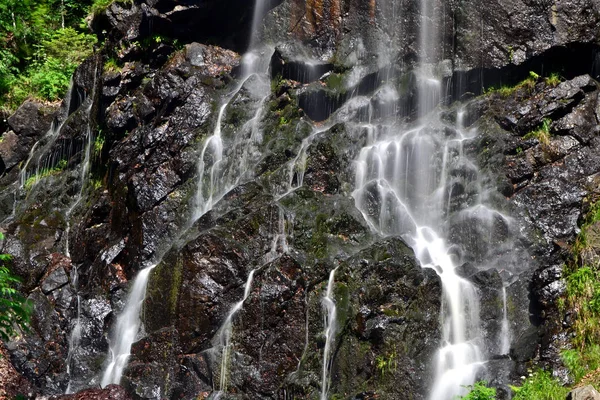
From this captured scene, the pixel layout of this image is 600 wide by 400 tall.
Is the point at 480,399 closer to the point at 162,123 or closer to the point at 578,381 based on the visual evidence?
the point at 578,381

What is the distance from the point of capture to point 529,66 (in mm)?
17766

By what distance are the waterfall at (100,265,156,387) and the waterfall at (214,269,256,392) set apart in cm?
228

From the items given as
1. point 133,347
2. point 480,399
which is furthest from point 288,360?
point 480,399

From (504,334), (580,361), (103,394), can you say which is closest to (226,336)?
(103,394)

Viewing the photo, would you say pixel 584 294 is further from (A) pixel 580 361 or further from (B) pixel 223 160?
(B) pixel 223 160

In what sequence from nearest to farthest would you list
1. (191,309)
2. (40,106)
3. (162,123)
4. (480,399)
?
(480,399)
(191,309)
(162,123)
(40,106)

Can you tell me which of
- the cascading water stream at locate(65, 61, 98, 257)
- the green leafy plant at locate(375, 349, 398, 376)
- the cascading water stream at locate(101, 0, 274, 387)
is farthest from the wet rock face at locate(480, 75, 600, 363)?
the cascading water stream at locate(65, 61, 98, 257)

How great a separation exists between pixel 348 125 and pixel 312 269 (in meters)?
4.86

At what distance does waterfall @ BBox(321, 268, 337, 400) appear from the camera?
42.7 ft

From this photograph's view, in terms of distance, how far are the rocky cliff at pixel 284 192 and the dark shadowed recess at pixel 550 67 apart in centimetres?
5

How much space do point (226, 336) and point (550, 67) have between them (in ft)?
32.8

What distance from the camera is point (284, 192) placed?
16484 mm

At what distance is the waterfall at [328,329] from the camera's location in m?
13.0

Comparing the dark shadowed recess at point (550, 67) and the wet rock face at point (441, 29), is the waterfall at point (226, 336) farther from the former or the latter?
the wet rock face at point (441, 29)
